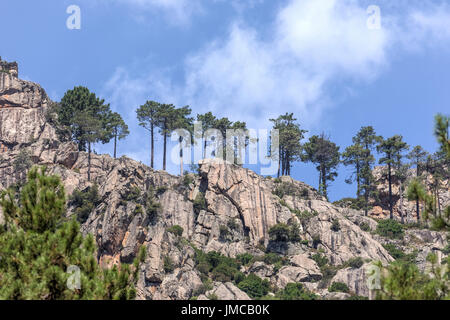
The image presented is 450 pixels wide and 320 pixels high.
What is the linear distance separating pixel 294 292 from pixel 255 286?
14.6ft

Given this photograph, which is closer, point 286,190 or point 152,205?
point 152,205

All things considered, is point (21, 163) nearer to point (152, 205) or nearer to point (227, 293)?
point (152, 205)

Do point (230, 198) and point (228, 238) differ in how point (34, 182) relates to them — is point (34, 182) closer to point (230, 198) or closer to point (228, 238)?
point (228, 238)

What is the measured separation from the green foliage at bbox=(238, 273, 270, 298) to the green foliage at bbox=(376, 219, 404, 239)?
23.6 m

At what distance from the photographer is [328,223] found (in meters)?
71.2

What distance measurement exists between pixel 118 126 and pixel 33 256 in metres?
75.5

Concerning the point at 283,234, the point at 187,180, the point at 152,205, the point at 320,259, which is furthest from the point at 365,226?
the point at 152,205

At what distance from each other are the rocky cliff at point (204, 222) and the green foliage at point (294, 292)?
1.26 meters

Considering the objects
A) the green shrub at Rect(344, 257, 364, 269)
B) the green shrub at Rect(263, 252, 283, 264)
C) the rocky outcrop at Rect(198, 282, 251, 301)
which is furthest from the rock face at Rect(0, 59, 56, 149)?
the green shrub at Rect(344, 257, 364, 269)

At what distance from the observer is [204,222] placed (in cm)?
6994

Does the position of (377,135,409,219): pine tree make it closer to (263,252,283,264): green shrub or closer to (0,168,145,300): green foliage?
(263,252,283,264): green shrub

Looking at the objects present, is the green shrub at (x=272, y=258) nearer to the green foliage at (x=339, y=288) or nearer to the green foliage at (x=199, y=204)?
the green foliage at (x=339, y=288)

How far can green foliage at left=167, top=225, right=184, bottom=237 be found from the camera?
66.1 meters
